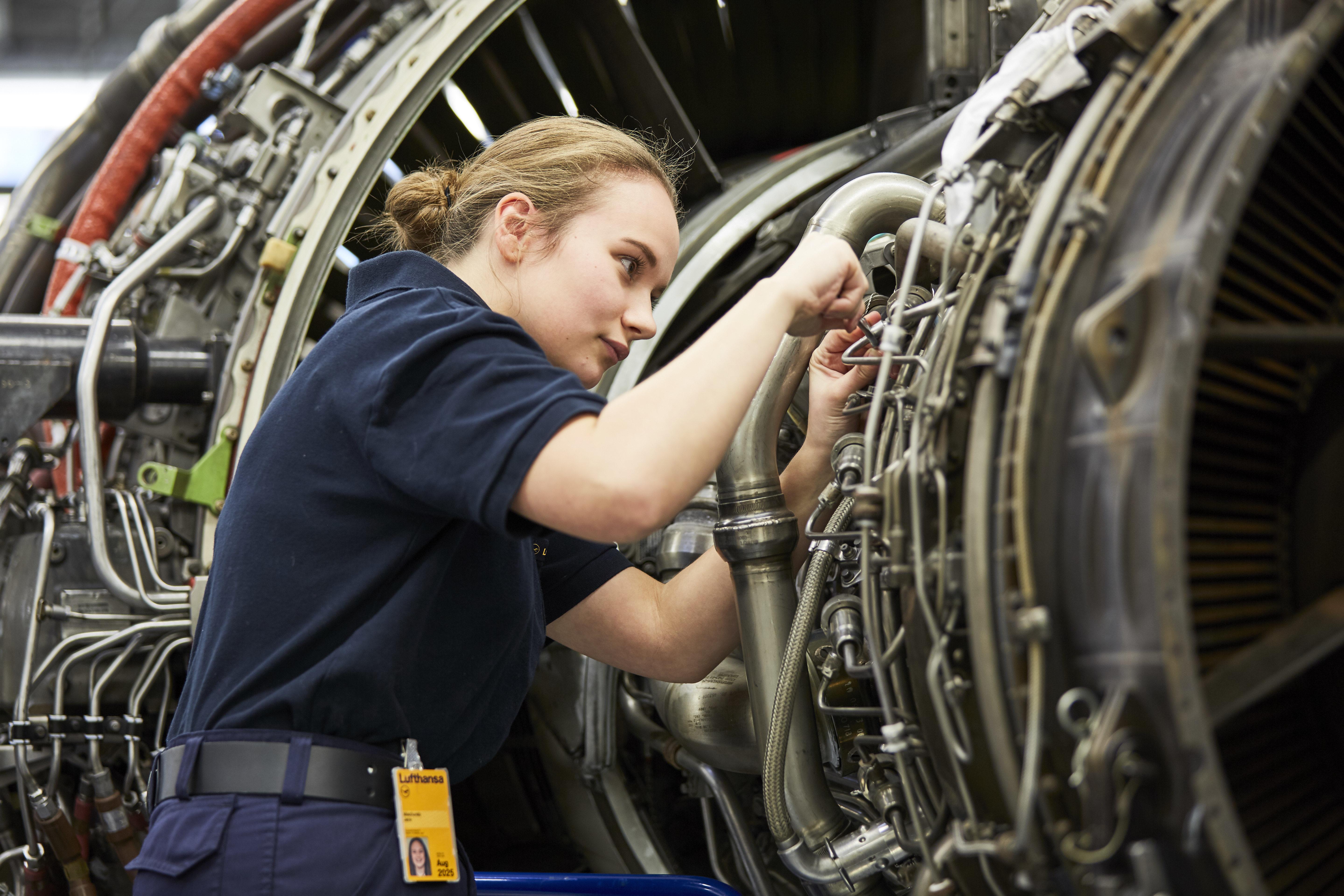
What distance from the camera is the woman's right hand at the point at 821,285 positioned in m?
1.28

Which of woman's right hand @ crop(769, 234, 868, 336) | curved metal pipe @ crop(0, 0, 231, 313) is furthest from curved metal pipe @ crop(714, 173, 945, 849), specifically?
curved metal pipe @ crop(0, 0, 231, 313)

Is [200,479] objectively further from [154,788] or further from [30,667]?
[154,788]

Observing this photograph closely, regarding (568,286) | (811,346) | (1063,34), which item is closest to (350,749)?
(568,286)

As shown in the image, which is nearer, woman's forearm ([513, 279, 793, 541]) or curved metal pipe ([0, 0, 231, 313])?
woman's forearm ([513, 279, 793, 541])

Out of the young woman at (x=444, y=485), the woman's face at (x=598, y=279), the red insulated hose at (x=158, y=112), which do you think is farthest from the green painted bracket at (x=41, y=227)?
the woman's face at (x=598, y=279)

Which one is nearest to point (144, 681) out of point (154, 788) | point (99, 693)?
point (99, 693)

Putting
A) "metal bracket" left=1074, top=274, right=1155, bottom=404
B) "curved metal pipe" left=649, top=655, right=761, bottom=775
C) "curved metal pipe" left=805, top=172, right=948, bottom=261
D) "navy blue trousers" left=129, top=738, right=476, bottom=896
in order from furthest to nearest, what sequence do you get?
"curved metal pipe" left=649, top=655, right=761, bottom=775 < "curved metal pipe" left=805, top=172, right=948, bottom=261 < "navy blue trousers" left=129, top=738, right=476, bottom=896 < "metal bracket" left=1074, top=274, right=1155, bottom=404

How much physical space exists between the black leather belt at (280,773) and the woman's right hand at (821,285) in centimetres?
69

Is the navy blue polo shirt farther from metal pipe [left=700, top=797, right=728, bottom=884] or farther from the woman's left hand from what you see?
metal pipe [left=700, top=797, right=728, bottom=884]

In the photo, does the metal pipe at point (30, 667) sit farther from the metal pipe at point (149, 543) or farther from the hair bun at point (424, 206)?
the hair bun at point (424, 206)

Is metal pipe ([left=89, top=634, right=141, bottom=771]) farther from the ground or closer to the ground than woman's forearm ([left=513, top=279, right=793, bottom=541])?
closer to the ground

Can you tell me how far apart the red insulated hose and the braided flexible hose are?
6.35ft

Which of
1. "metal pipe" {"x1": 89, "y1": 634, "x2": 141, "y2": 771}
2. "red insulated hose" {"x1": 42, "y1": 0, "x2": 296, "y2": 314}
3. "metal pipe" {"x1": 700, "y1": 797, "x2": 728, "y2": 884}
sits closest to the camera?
"metal pipe" {"x1": 700, "y1": 797, "x2": 728, "y2": 884}

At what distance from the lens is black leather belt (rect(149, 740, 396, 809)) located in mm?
1300
